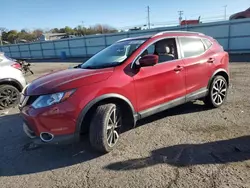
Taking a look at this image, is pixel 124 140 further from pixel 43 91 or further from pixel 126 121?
pixel 43 91

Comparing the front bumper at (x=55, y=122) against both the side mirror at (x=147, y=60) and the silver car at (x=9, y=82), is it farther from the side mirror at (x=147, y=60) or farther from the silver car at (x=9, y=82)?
the silver car at (x=9, y=82)

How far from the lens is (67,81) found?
10.9 ft

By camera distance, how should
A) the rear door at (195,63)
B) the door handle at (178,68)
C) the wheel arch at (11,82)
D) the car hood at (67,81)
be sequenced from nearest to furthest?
the car hood at (67,81)
the door handle at (178,68)
the rear door at (195,63)
the wheel arch at (11,82)

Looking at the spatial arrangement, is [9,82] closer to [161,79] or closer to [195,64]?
[161,79]

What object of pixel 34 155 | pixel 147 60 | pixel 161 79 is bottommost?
pixel 34 155

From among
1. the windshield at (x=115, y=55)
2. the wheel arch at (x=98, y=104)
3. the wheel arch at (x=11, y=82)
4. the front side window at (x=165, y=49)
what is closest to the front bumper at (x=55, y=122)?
the wheel arch at (x=98, y=104)

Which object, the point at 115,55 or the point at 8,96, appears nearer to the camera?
the point at 115,55

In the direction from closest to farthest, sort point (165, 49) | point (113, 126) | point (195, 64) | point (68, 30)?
1. point (113, 126)
2. point (165, 49)
3. point (195, 64)
4. point (68, 30)

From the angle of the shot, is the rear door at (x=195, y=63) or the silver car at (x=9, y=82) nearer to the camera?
the rear door at (x=195, y=63)

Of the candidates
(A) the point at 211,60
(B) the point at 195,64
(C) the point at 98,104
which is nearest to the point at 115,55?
(C) the point at 98,104

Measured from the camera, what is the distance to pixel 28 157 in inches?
146

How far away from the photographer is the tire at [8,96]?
6450 millimetres

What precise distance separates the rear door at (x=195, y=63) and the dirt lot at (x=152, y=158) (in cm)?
67

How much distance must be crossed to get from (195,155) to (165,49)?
2.11 meters
